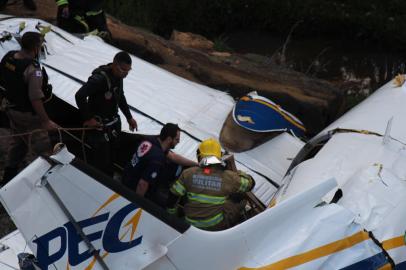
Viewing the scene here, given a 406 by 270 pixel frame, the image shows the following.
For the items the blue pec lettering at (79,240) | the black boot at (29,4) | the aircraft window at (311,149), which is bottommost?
the black boot at (29,4)

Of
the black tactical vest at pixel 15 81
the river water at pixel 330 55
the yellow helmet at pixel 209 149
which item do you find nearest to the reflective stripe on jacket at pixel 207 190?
the yellow helmet at pixel 209 149

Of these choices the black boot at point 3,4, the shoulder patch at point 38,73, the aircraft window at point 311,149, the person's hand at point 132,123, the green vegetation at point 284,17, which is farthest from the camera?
the green vegetation at point 284,17

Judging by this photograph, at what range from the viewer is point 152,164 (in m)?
5.12

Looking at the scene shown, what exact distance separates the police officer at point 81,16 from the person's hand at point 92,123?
2.94 meters

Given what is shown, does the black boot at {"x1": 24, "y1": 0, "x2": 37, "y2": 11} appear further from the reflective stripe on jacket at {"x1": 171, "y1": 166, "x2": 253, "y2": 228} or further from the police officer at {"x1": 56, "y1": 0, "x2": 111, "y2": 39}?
the reflective stripe on jacket at {"x1": 171, "y1": 166, "x2": 253, "y2": 228}

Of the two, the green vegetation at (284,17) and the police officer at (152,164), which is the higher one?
the police officer at (152,164)

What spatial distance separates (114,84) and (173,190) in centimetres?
149

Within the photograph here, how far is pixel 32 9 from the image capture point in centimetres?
1012

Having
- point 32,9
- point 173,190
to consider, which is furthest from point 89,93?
point 32,9

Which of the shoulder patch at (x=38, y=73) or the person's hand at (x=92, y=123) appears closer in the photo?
the shoulder patch at (x=38, y=73)

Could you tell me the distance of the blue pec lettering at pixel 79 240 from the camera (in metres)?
3.72

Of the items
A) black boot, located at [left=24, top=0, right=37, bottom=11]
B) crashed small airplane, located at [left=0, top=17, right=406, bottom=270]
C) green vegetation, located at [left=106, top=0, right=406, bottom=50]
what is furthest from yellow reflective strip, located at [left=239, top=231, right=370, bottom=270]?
green vegetation, located at [left=106, top=0, right=406, bottom=50]

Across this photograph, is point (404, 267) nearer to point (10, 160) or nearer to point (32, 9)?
point (10, 160)

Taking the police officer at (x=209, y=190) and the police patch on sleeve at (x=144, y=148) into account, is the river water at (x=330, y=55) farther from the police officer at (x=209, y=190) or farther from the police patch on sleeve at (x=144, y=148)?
the police officer at (x=209, y=190)
